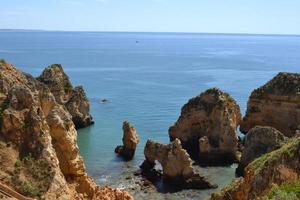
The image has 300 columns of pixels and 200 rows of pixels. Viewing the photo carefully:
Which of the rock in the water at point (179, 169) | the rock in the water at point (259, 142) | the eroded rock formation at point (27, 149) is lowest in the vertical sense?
the rock in the water at point (179, 169)

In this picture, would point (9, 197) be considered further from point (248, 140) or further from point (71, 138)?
point (248, 140)

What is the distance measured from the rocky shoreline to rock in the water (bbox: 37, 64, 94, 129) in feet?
0.46

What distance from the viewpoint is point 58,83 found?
69688 mm

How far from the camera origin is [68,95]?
71.0 metres

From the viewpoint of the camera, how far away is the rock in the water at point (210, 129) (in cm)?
5331

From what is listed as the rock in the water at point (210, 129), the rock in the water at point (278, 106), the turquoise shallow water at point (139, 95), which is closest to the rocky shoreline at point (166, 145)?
the rock in the water at point (278, 106)

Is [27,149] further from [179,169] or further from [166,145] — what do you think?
[166,145]

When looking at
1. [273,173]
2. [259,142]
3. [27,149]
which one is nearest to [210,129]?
[259,142]

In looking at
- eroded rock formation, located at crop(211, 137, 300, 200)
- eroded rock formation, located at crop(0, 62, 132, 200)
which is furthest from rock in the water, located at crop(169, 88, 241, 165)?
eroded rock formation, located at crop(211, 137, 300, 200)

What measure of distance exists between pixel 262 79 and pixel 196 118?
2642 inches

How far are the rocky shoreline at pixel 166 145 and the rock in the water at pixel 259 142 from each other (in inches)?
3.6

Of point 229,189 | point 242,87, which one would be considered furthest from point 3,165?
point 242,87

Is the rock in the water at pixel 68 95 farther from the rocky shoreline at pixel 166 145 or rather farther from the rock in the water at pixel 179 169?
the rock in the water at pixel 179 169

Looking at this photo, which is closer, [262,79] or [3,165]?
[3,165]
